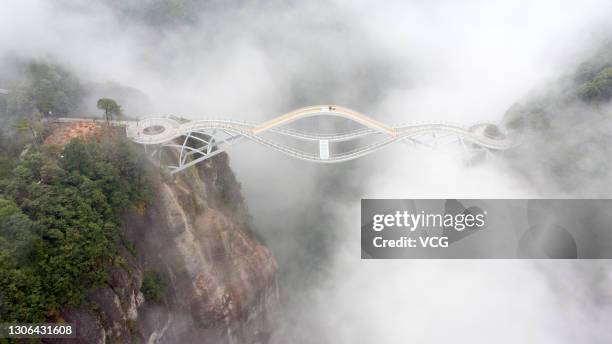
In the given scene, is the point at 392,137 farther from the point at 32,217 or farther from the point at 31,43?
the point at 31,43

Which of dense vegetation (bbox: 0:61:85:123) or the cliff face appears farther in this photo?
dense vegetation (bbox: 0:61:85:123)

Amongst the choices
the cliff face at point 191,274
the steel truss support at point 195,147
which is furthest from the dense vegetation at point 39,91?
the cliff face at point 191,274

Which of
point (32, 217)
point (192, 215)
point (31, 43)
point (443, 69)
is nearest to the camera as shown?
point (32, 217)

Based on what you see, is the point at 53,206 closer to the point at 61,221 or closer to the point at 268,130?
the point at 61,221

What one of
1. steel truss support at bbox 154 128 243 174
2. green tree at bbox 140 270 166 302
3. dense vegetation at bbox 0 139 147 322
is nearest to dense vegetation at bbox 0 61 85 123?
dense vegetation at bbox 0 139 147 322

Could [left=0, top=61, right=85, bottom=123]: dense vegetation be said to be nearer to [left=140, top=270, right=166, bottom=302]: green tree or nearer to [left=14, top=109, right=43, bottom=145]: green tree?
[left=14, top=109, right=43, bottom=145]: green tree

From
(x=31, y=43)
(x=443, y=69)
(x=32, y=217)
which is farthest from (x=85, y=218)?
(x=443, y=69)

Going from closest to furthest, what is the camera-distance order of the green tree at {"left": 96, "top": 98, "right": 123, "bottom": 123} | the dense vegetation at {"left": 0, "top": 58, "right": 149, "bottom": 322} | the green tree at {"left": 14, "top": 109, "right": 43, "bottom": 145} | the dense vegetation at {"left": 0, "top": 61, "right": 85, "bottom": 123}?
the dense vegetation at {"left": 0, "top": 58, "right": 149, "bottom": 322} < the green tree at {"left": 14, "top": 109, "right": 43, "bottom": 145} < the green tree at {"left": 96, "top": 98, "right": 123, "bottom": 123} < the dense vegetation at {"left": 0, "top": 61, "right": 85, "bottom": 123}

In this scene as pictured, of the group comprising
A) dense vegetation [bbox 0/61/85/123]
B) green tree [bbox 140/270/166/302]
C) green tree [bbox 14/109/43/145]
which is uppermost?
dense vegetation [bbox 0/61/85/123]
